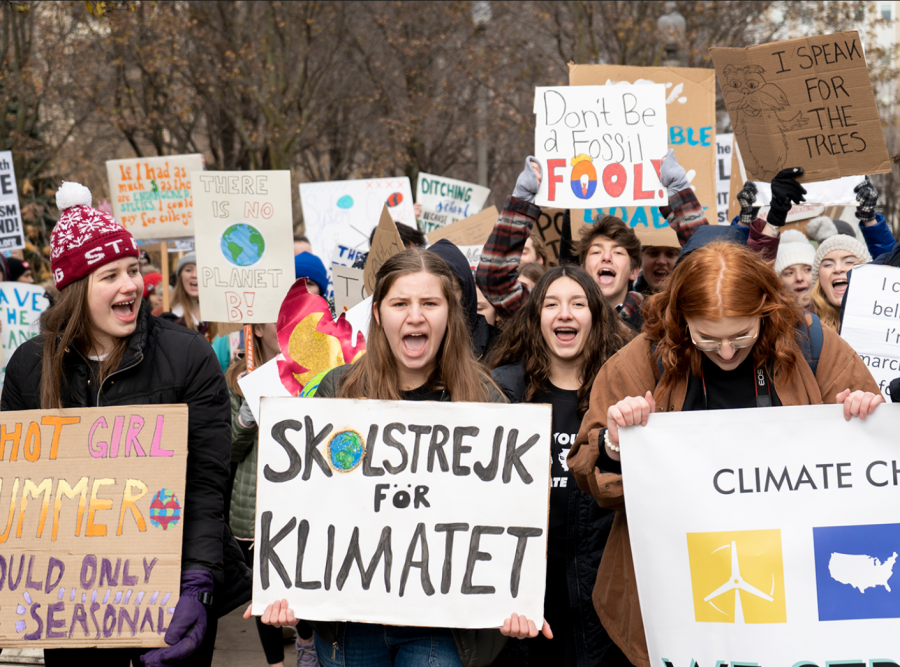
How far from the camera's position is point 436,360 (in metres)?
2.89

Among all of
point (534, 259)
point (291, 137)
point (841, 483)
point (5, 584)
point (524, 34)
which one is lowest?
point (5, 584)

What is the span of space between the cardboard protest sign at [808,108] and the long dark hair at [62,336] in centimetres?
318

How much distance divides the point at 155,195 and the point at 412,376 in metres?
5.51

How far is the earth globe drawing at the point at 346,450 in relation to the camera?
8.61 ft

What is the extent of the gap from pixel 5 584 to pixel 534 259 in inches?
140

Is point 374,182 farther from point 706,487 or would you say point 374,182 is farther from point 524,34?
point 524,34

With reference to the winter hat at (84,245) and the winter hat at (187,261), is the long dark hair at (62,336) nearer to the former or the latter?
the winter hat at (84,245)

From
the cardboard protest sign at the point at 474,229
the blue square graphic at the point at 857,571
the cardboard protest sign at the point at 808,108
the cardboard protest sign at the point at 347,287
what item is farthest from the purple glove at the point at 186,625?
the cardboard protest sign at the point at 474,229

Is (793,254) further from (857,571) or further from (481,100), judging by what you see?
(481,100)

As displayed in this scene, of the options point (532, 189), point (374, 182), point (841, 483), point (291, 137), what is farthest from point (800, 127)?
point (291, 137)

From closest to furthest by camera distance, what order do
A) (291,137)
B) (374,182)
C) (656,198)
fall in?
(656,198) < (374,182) < (291,137)

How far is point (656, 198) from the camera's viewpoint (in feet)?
15.9

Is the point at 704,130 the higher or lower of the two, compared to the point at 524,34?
lower

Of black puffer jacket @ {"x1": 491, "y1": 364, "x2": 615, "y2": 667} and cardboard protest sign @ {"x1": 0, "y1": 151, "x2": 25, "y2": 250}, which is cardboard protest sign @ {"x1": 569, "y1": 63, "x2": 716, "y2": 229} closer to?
black puffer jacket @ {"x1": 491, "y1": 364, "x2": 615, "y2": 667}
